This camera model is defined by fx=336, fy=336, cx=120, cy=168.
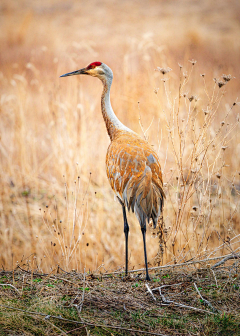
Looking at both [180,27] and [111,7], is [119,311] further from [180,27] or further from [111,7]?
[111,7]

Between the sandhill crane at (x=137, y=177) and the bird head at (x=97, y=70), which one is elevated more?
the bird head at (x=97, y=70)

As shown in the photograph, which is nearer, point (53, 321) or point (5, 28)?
point (53, 321)

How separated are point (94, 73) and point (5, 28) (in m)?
6.35

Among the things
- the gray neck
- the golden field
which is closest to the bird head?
the gray neck

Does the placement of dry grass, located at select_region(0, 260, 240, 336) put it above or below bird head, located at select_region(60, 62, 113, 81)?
below

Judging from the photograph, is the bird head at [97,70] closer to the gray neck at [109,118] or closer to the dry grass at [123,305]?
the gray neck at [109,118]

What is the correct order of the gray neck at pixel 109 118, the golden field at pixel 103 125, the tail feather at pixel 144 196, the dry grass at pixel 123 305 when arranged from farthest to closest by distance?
the golden field at pixel 103 125, the gray neck at pixel 109 118, the tail feather at pixel 144 196, the dry grass at pixel 123 305

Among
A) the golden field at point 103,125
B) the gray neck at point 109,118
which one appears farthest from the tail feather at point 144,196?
the gray neck at point 109,118

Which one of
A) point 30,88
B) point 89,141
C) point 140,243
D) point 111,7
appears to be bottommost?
point 140,243

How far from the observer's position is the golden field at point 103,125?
3494mm

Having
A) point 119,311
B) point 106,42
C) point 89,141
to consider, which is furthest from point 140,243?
point 106,42

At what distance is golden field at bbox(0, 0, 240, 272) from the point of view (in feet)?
11.5

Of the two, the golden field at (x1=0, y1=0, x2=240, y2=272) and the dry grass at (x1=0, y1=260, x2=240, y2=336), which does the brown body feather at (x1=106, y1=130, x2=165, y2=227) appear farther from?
the dry grass at (x1=0, y1=260, x2=240, y2=336)

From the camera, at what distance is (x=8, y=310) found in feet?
6.79
